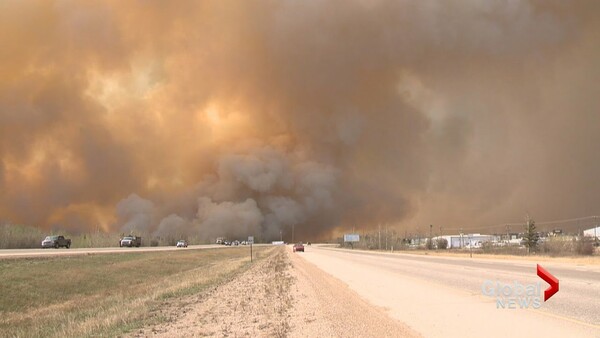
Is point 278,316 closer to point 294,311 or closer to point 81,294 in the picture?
point 294,311

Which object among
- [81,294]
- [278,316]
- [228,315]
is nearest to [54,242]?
[81,294]

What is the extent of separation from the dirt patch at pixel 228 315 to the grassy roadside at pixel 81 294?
36.1 inches

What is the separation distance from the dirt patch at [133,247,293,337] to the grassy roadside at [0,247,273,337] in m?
0.92

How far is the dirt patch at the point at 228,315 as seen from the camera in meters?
11.8

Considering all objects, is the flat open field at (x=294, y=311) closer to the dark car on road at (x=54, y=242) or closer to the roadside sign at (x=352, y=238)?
the dark car on road at (x=54, y=242)

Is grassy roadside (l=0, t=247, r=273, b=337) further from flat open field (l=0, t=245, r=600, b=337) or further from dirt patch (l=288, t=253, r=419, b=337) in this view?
dirt patch (l=288, t=253, r=419, b=337)

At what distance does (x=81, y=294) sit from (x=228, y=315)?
56.7ft

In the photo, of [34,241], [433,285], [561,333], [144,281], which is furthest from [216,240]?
[561,333]

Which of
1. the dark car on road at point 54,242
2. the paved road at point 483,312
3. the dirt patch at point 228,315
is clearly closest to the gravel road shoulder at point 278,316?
the dirt patch at point 228,315

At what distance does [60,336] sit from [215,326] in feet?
16.4

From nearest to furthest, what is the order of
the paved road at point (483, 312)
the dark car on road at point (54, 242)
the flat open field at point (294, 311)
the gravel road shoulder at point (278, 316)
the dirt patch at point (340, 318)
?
the paved road at point (483, 312) < the dirt patch at point (340, 318) < the flat open field at point (294, 311) < the gravel road shoulder at point (278, 316) < the dark car on road at point (54, 242)

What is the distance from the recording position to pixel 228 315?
14648 mm

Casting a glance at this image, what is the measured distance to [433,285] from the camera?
21.4 m

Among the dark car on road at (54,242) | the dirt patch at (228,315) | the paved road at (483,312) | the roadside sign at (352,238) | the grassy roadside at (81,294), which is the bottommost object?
the roadside sign at (352,238)
